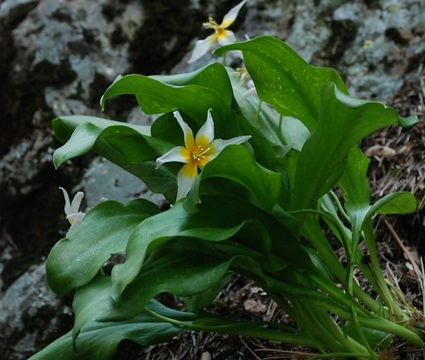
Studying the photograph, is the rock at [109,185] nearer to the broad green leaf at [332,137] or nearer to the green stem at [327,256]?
the green stem at [327,256]

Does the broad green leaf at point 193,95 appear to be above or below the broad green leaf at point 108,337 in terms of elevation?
above

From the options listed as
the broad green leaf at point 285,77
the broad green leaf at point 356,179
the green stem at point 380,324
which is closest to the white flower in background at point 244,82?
the broad green leaf at point 285,77

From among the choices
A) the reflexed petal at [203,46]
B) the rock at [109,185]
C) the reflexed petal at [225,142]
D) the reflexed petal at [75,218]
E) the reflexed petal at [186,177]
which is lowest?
the rock at [109,185]

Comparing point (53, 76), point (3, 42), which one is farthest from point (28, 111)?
point (3, 42)

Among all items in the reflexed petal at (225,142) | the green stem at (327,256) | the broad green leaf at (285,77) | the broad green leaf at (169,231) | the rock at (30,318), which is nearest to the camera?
the broad green leaf at (169,231)

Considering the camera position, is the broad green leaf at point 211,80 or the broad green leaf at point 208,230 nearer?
the broad green leaf at point 208,230

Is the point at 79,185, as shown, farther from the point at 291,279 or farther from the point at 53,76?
the point at 291,279

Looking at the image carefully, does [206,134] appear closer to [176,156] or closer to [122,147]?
[176,156]

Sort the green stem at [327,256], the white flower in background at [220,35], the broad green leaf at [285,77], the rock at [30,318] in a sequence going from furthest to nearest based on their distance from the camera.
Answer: the rock at [30,318]
the white flower in background at [220,35]
the green stem at [327,256]
the broad green leaf at [285,77]
